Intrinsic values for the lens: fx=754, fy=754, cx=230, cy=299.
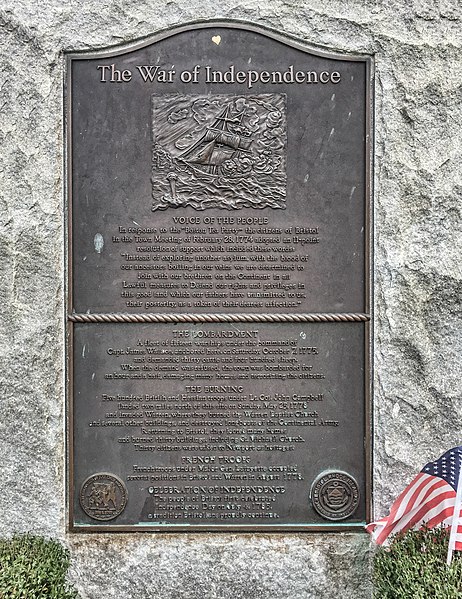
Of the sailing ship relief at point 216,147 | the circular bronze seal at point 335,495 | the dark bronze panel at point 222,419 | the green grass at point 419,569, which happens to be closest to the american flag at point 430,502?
the green grass at point 419,569

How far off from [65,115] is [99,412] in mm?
1689

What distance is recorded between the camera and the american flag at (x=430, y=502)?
3633 mm

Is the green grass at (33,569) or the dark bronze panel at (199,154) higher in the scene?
the dark bronze panel at (199,154)

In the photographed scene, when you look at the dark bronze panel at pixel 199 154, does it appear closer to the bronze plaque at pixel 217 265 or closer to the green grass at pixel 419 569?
the bronze plaque at pixel 217 265

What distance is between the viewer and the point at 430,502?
12.2 feet

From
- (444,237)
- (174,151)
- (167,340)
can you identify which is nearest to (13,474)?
(167,340)

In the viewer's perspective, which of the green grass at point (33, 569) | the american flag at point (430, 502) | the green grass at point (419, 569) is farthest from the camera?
the american flag at point (430, 502)

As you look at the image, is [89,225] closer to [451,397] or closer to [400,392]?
[400,392]

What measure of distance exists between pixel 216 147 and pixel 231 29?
676 millimetres

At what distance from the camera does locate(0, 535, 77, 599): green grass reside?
11.5 feet

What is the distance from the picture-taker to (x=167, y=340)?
14.1 ft

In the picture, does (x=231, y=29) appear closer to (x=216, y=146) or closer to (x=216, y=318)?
(x=216, y=146)

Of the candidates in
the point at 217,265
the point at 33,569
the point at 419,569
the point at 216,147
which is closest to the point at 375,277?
the point at 217,265

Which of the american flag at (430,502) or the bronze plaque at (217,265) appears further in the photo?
the bronze plaque at (217,265)
